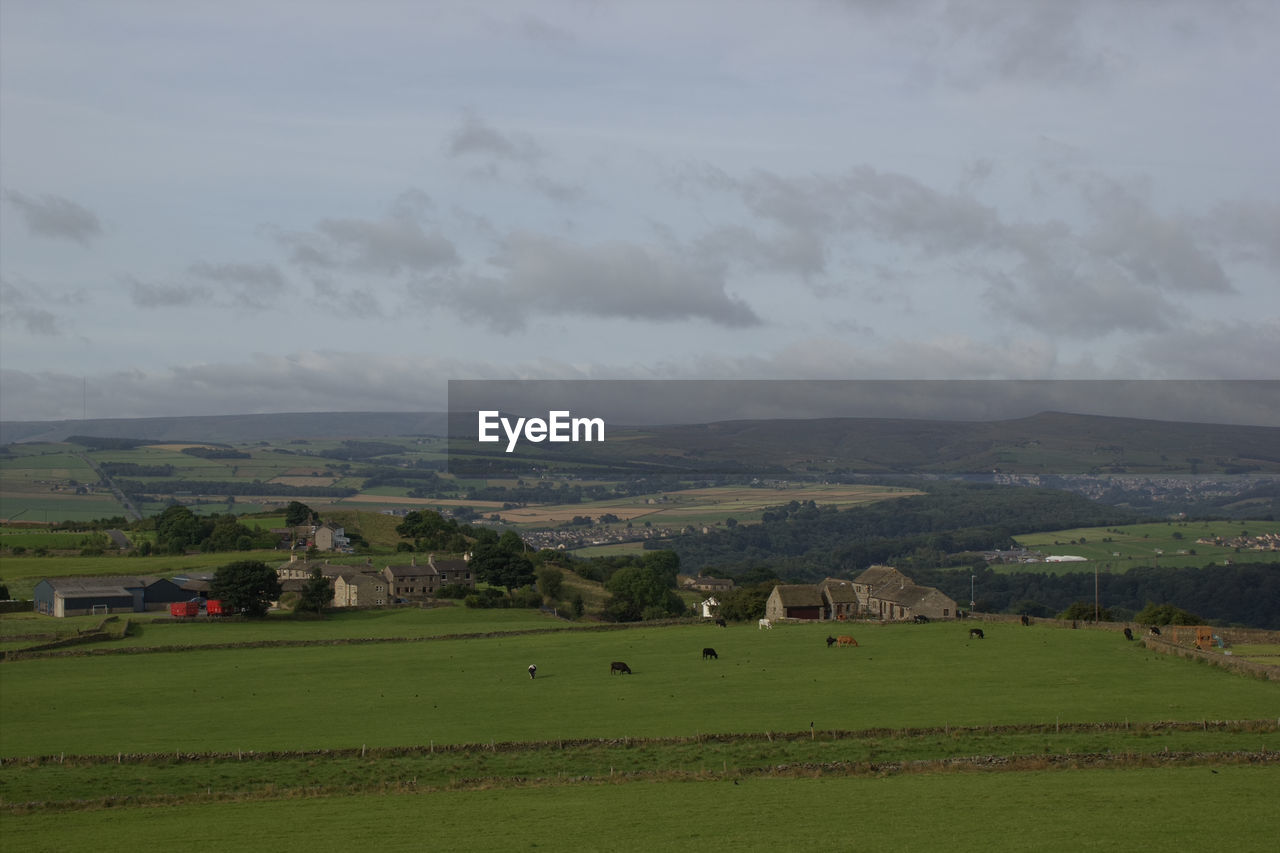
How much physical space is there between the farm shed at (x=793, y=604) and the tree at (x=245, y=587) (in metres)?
36.0

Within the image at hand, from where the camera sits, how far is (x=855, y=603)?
267ft

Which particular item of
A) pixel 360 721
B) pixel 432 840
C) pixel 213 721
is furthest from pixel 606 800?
pixel 213 721

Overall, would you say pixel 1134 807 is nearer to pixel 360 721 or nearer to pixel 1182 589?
pixel 360 721

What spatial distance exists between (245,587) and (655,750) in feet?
169

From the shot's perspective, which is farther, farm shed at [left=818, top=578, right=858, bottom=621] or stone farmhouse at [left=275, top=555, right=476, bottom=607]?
stone farmhouse at [left=275, top=555, right=476, bottom=607]

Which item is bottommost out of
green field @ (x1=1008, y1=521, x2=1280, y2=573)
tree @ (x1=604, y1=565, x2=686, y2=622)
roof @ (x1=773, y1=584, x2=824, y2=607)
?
green field @ (x1=1008, y1=521, x2=1280, y2=573)

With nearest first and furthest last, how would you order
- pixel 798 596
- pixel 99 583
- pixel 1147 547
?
1. pixel 798 596
2. pixel 99 583
3. pixel 1147 547

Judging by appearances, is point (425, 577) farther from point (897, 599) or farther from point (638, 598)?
point (897, 599)

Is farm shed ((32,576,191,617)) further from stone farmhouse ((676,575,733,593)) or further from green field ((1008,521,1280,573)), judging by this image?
green field ((1008,521,1280,573))

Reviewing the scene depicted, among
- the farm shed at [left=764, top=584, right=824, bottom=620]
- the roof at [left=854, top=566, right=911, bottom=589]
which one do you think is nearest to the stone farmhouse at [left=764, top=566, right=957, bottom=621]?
the farm shed at [left=764, top=584, right=824, bottom=620]

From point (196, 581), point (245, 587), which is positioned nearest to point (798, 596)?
point (245, 587)

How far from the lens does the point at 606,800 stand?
91.9 ft

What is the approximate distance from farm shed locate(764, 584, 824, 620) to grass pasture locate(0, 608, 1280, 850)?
71.4 feet

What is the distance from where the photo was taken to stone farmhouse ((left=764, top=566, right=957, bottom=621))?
75438mm
